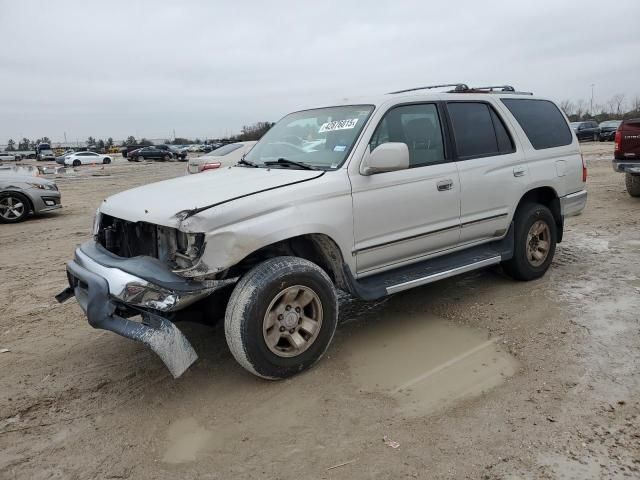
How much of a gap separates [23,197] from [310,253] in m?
9.05

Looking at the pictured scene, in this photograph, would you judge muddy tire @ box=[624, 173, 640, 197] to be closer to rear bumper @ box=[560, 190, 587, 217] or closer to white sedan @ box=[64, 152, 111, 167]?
rear bumper @ box=[560, 190, 587, 217]

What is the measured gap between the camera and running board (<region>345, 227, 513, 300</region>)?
3799mm

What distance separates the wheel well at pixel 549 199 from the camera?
5.21 m

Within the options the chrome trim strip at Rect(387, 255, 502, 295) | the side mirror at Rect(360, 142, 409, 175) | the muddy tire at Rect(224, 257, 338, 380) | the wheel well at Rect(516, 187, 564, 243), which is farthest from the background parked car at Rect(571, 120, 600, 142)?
the muddy tire at Rect(224, 257, 338, 380)

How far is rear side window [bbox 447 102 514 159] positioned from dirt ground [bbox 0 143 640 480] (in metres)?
1.38

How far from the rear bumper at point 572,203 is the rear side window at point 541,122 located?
1.82 ft

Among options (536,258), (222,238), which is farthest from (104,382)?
(536,258)

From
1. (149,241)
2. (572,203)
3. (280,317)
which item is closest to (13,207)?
(149,241)

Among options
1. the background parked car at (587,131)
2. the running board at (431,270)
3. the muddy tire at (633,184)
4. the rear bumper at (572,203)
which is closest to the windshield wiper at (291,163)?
the running board at (431,270)

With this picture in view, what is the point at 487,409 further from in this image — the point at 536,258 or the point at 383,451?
the point at 536,258

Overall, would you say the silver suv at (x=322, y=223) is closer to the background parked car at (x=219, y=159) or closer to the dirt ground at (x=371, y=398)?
the dirt ground at (x=371, y=398)

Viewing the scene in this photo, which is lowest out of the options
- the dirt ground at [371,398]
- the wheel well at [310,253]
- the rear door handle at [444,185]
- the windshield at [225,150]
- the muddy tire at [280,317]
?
the dirt ground at [371,398]

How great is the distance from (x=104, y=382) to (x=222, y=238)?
1.43 m

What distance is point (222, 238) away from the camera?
10.1ft
